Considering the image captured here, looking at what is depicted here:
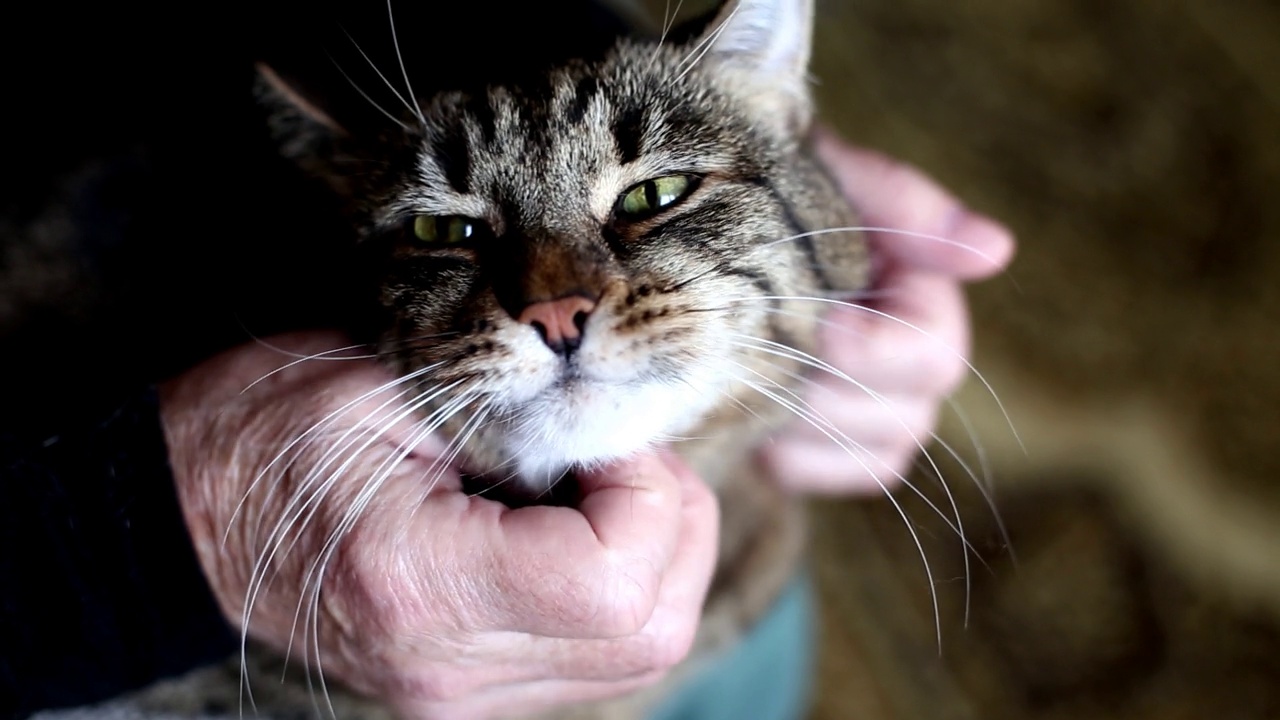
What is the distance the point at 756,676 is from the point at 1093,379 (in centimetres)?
118

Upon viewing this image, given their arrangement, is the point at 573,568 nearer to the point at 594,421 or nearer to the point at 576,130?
the point at 594,421

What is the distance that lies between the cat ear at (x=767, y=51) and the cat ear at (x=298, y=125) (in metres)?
0.43

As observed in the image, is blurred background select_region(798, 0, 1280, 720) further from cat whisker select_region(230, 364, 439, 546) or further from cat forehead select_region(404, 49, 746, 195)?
cat whisker select_region(230, 364, 439, 546)

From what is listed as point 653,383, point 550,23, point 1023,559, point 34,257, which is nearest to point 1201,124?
point 1023,559

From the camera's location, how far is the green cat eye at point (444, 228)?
1.04 metres

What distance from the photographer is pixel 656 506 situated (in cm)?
93

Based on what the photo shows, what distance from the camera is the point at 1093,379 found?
224 cm

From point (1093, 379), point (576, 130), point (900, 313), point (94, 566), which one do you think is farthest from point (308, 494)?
point (1093, 379)

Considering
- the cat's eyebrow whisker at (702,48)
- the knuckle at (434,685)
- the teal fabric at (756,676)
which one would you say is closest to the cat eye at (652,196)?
the cat's eyebrow whisker at (702,48)

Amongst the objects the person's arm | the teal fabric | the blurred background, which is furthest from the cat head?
the blurred background

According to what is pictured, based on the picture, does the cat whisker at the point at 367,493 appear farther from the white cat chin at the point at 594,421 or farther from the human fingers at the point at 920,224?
the human fingers at the point at 920,224

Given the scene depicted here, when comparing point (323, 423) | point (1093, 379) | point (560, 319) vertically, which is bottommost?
point (1093, 379)

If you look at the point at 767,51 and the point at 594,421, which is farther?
the point at 767,51

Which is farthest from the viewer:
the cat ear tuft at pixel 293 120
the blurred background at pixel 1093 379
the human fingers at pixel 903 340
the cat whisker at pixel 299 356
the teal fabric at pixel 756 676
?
the blurred background at pixel 1093 379
